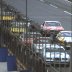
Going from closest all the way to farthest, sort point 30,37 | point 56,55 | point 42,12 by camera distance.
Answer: point 56,55
point 30,37
point 42,12

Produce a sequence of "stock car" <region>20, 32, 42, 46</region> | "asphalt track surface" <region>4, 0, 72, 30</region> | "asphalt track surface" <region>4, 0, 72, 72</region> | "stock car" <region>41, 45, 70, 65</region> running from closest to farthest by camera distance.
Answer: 1. "stock car" <region>41, 45, 70, 65</region>
2. "stock car" <region>20, 32, 42, 46</region>
3. "asphalt track surface" <region>4, 0, 72, 72</region>
4. "asphalt track surface" <region>4, 0, 72, 30</region>

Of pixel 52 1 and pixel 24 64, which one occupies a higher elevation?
pixel 52 1

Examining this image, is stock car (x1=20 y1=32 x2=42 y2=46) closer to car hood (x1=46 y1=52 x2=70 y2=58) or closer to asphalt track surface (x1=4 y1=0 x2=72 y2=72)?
asphalt track surface (x1=4 y1=0 x2=72 y2=72)

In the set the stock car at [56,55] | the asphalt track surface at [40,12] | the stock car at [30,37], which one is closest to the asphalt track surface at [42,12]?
the asphalt track surface at [40,12]

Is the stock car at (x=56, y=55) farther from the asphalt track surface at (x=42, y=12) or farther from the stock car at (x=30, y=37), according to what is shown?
the asphalt track surface at (x=42, y=12)

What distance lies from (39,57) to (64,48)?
0.60m

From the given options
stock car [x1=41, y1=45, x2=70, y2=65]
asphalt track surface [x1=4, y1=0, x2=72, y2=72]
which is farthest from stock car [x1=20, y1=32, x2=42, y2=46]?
stock car [x1=41, y1=45, x2=70, y2=65]

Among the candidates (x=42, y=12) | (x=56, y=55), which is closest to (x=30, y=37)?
(x=56, y=55)

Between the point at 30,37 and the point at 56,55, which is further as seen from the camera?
the point at 30,37

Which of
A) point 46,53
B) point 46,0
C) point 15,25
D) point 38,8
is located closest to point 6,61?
point 15,25

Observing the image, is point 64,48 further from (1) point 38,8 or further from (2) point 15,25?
(1) point 38,8

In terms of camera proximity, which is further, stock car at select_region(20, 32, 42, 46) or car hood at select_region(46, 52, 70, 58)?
stock car at select_region(20, 32, 42, 46)

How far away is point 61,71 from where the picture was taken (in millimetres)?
1633

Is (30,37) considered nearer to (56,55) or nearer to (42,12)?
(56,55)
